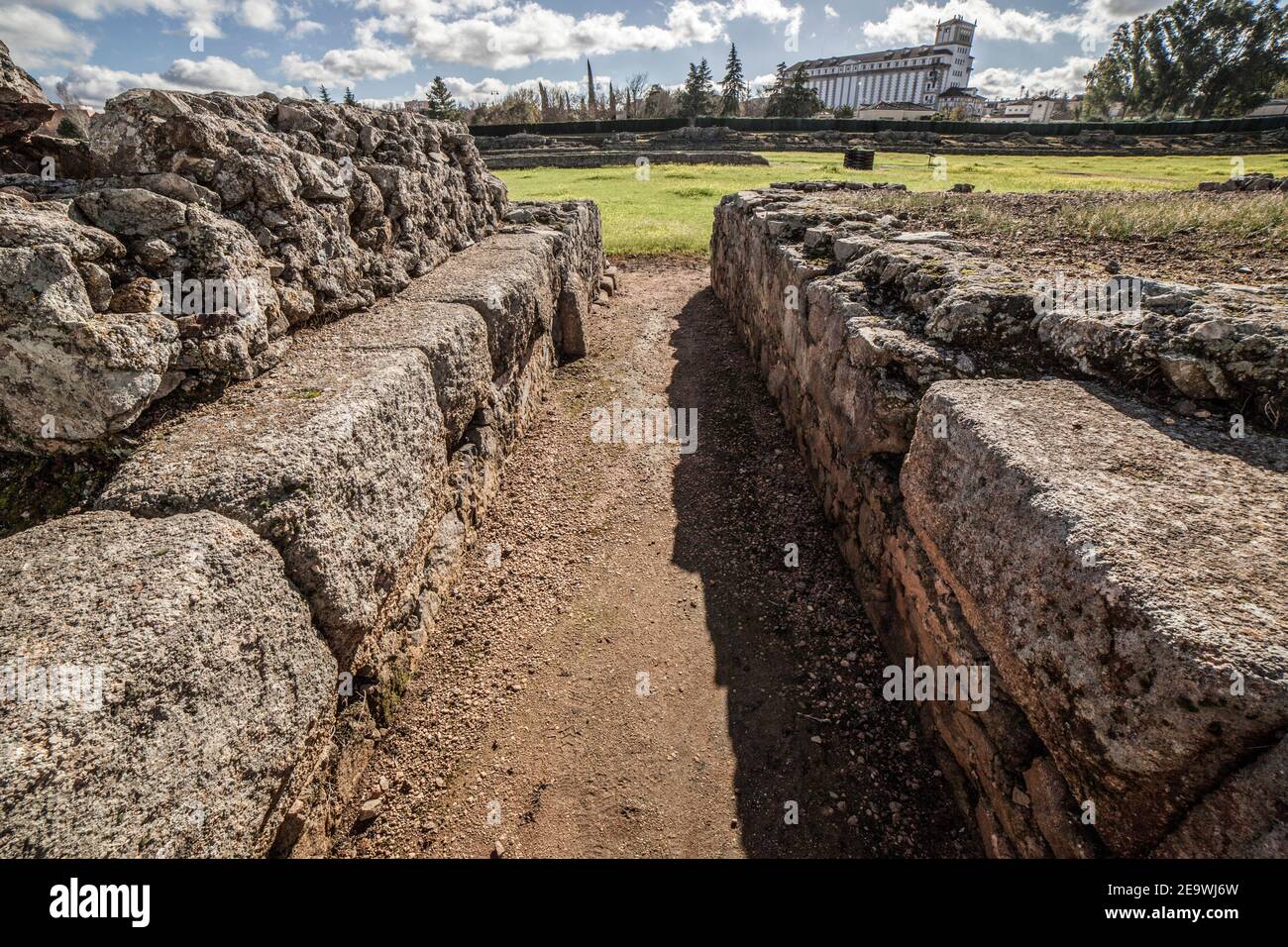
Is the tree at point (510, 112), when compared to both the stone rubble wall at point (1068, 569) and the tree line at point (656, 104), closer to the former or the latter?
the tree line at point (656, 104)

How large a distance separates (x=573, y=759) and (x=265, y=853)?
149cm

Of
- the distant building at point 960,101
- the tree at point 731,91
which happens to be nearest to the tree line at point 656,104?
the tree at point 731,91

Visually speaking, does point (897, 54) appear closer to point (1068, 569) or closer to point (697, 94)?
point (697, 94)

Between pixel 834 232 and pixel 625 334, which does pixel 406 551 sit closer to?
pixel 834 232

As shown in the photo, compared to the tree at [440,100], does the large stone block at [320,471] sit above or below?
below

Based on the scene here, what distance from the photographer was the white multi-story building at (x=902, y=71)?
10769 centimetres

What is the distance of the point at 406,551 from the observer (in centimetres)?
331

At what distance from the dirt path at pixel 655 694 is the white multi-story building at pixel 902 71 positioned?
124 m

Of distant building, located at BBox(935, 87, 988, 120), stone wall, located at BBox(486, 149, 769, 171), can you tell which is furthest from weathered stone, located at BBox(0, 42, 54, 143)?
distant building, located at BBox(935, 87, 988, 120)

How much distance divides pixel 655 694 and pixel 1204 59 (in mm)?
78417

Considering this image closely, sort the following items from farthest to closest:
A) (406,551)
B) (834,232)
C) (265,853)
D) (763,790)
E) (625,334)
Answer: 1. (625,334)
2. (834,232)
3. (406,551)
4. (763,790)
5. (265,853)

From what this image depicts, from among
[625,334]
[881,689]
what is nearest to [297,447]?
[881,689]

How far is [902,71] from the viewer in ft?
366
